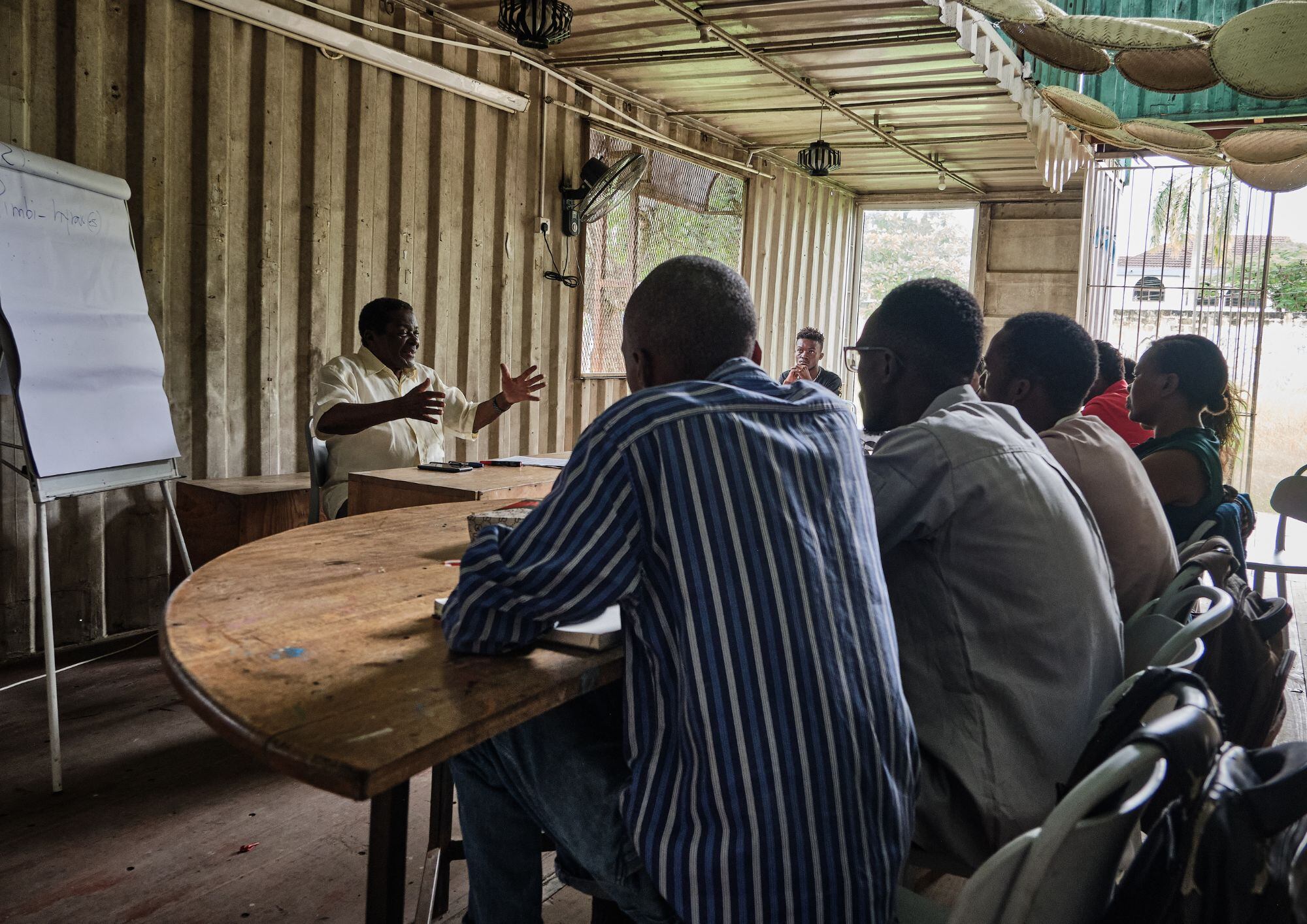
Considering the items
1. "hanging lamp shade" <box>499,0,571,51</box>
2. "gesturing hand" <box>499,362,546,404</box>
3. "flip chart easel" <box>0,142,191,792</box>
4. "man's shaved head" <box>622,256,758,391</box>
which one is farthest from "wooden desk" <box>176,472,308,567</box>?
"man's shaved head" <box>622,256,758,391</box>

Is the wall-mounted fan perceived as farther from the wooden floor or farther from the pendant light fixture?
the wooden floor

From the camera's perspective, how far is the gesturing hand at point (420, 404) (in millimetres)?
3664

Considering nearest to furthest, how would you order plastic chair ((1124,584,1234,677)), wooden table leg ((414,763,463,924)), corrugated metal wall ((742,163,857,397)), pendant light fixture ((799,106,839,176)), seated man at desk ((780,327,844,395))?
1. plastic chair ((1124,584,1234,677))
2. wooden table leg ((414,763,463,924))
3. seated man at desk ((780,327,844,395))
4. pendant light fixture ((799,106,839,176))
5. corrugated metal wall ((742,163,857,397))

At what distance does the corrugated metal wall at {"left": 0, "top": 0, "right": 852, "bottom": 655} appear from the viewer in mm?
3856

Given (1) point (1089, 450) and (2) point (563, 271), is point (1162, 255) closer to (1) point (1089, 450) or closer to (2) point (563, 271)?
(2) point (563, 271)

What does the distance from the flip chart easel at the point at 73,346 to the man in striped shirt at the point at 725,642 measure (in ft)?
7.04

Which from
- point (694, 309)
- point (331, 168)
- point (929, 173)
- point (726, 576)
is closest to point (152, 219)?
point (331, 168)

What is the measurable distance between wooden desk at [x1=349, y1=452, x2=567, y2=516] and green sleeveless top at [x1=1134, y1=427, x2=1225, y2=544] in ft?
6.30

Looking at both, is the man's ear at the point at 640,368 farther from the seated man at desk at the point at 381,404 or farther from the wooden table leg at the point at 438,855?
the seated man at desk at the point at 381,404

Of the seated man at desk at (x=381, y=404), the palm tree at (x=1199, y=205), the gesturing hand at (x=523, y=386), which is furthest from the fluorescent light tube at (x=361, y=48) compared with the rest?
the palm tree at (x=1199, y=205)

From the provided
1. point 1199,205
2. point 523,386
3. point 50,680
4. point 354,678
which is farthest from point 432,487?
point 1199,205

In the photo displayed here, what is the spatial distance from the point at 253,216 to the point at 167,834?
9.70 feet

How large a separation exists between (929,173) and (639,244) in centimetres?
368

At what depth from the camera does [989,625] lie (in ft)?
5.20
